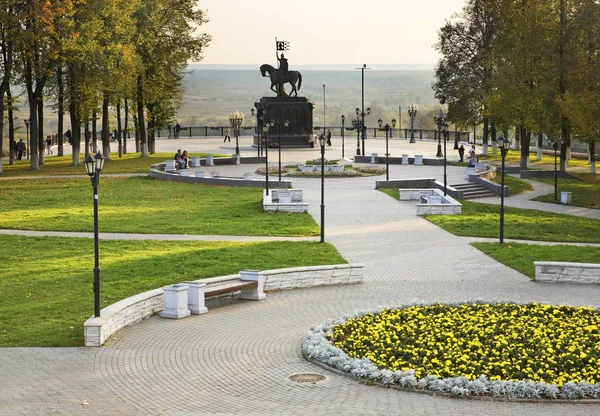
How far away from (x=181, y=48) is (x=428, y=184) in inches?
1084

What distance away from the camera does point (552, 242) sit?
106ft

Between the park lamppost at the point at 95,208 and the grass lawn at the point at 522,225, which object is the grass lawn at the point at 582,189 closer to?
the grass lawn at the point at 522,225

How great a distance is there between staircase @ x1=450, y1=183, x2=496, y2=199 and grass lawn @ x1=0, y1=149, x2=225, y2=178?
1969 cm

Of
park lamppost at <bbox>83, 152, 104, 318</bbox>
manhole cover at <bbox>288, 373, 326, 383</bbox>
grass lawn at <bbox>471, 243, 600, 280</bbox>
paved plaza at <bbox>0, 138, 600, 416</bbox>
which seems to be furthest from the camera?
grass lawn at <bbox>471, 243, 600, 280</bbox>

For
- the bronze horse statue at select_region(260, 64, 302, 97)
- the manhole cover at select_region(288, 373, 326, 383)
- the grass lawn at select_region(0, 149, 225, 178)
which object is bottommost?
the manhole cover at select_region(288, 373, 326, 383)

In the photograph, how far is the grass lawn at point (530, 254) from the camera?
27333 mm

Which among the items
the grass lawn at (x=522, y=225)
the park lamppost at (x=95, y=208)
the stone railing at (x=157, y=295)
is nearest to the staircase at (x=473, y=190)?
the grass lawn at (x=522, y=225)

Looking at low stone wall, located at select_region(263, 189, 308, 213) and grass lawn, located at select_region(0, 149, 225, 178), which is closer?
low stone wall, located at select_region(263, 189, 308, 213)

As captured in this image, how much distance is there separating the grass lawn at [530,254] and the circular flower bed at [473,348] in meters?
6.93

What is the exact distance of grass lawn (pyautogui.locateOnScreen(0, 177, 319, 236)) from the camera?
34.3m

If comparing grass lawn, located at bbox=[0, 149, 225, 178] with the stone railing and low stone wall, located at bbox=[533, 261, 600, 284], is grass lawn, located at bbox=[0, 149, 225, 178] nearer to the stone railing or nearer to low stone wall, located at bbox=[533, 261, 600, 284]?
the stone railing

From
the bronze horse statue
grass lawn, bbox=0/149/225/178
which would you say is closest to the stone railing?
grass lawn, bbox=0/149/225/178

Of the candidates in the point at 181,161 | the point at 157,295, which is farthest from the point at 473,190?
the point at 157,295

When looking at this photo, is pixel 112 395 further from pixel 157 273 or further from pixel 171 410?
pixel 157 273
